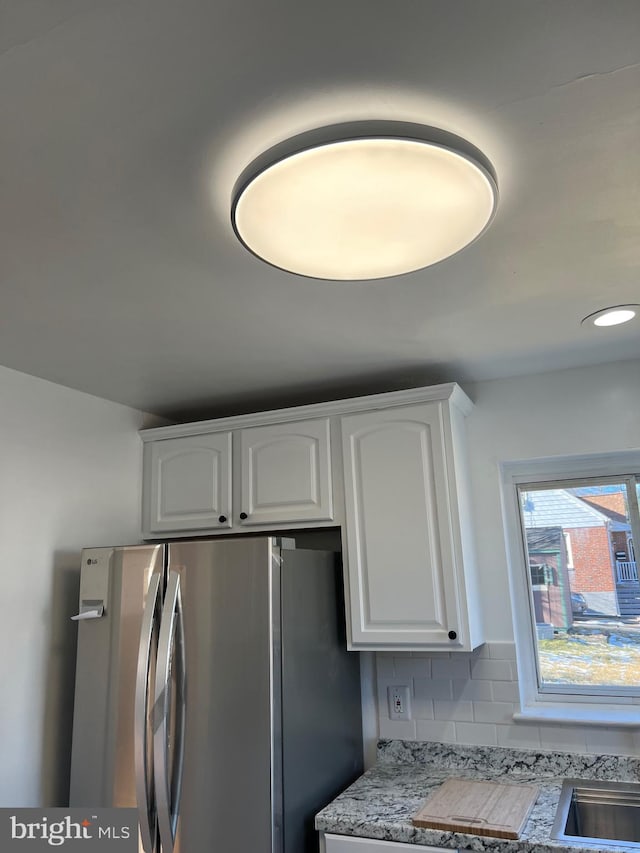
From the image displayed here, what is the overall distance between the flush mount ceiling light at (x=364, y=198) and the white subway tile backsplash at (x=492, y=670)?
5.86 ft

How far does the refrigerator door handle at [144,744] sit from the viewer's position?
193 centimetres

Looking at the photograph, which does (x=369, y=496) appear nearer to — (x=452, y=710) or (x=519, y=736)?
(x=452, y=710)

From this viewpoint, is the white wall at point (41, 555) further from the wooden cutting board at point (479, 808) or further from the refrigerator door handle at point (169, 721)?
the wooden cutting board at point (479, 808)

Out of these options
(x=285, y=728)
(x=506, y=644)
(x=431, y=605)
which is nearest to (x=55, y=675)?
(x=285, y=728)

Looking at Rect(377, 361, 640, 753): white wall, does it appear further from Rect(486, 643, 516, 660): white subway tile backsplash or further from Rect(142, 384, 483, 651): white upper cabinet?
Rect(142, 384, 483, 651): white upper cabinet

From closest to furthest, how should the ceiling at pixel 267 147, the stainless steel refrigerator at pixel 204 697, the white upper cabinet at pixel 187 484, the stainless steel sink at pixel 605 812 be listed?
the ceiling at pixel 267 147 → the stainless steel refrigerator at pixel 204 697 → the stainless steel sink at pixel 605 812 → the white upper cabinet at pixel 187 484

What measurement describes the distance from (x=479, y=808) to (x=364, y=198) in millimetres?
1868

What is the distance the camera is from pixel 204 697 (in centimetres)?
201

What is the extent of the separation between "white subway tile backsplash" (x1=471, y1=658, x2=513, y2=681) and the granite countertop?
0.26m

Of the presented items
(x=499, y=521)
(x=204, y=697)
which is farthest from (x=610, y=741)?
(x=204, y=697)

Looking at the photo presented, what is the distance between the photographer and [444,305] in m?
1.91

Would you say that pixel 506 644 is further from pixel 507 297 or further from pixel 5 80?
pixel 5 80

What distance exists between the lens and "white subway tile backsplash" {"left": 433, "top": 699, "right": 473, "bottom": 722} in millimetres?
2518

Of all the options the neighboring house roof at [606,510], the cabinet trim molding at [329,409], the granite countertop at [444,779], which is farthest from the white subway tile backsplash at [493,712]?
the cabinet trim molding at [329,409]
